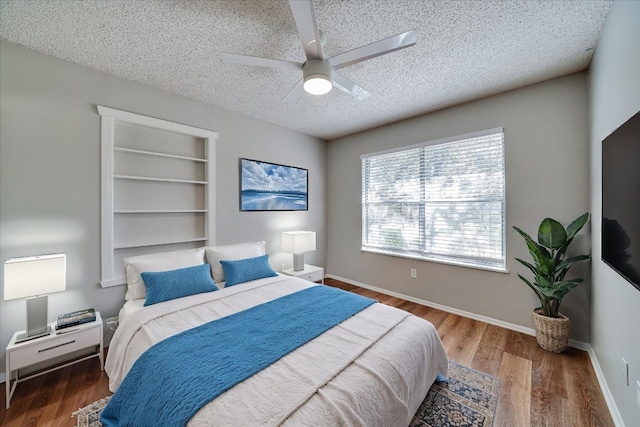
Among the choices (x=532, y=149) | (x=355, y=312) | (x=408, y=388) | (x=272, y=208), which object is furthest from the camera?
(x=272, y=208)

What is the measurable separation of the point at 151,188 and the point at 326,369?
2.56m

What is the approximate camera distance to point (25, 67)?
1.98 metres

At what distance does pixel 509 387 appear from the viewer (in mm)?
1869

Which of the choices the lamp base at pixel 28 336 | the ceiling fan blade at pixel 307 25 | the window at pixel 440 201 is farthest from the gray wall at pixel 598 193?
the lamp base at pixel 28 336

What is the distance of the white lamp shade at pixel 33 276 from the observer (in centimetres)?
170

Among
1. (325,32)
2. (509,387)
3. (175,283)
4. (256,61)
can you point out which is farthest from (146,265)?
(509,387)

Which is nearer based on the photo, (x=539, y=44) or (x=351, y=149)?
(x=539, y=44)

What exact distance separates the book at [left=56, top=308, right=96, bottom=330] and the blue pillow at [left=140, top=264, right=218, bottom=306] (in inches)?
17.6

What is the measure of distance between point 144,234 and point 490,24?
11.7ft

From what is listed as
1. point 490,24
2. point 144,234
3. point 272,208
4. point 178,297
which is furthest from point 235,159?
point 490,24

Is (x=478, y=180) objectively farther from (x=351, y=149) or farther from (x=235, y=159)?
(x=235, y=159)

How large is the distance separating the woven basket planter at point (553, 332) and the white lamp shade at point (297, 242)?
264 cm

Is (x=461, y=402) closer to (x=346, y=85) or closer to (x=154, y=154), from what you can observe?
(x=346, y=85)

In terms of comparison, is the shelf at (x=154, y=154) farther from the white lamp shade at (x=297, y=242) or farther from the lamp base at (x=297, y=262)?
the lamp base at (x=297, y=262)
